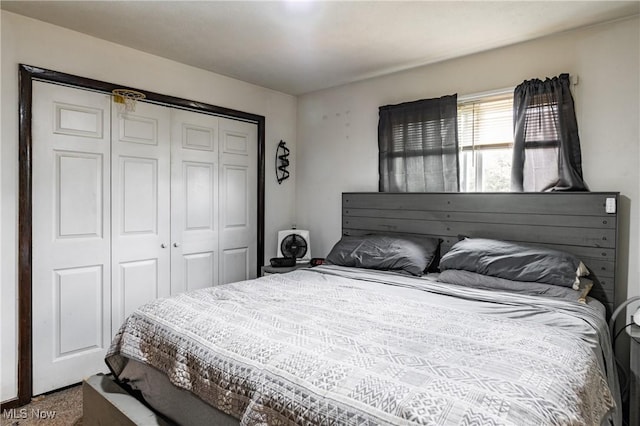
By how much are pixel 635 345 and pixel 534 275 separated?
0.56m

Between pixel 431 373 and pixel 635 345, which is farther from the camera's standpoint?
pixel 635 345

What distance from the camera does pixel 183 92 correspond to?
3.39 m

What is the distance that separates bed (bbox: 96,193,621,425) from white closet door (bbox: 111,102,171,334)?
109 centimetres

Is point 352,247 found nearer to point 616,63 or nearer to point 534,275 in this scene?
point 534,275

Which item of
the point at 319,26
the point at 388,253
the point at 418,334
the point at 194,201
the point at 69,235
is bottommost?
the point at 418,334

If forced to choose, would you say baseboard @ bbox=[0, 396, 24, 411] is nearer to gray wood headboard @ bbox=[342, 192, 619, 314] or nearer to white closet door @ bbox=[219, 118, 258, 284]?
white closet door @ bbox=[219, 118, 258, 284]

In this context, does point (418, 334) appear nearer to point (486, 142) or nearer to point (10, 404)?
point (486, 142)

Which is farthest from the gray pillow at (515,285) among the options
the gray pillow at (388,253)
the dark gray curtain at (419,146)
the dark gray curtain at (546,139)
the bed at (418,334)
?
the dark gray curtain at (419,146)

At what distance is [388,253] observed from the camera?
303cm

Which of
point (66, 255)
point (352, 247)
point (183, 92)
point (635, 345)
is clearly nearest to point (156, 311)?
point (66, 255)

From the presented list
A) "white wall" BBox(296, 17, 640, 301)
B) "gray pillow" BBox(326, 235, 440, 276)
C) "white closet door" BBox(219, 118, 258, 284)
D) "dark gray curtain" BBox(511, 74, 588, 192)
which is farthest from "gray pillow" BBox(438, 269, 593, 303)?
"white closet door" BBox(219, 118, 258, 284)

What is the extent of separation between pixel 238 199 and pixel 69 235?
1487mm

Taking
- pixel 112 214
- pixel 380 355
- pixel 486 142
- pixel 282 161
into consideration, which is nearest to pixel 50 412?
pixel 112 214

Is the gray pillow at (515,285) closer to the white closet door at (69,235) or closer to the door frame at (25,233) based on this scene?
the white closet door at (69,235)
